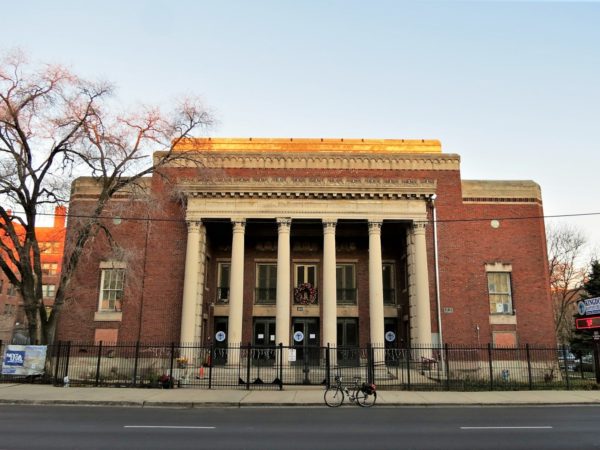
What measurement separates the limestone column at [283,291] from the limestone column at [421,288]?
726cm

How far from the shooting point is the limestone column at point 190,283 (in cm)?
2719

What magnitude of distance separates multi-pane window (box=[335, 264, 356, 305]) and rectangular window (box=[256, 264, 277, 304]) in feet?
13.5

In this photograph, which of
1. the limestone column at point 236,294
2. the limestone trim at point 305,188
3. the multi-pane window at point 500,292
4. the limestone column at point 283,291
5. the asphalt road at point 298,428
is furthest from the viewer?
the multi-pane window at point 500,292

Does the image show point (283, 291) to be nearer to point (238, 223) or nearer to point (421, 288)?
point (238, 223)

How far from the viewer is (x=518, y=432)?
10992mm

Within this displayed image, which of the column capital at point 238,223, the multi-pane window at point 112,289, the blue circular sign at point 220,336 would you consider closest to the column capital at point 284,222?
the column capital at point 238,223

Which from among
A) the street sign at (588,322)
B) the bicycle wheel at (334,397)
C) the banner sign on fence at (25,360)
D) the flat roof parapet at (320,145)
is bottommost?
the bicycle wheel at (334,397)

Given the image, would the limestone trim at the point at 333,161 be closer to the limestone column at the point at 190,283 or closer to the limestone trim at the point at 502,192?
the limestone trim at the point at 502,192

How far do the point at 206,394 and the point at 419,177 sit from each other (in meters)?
18.7

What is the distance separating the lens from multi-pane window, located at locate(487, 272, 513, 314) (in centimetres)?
2916

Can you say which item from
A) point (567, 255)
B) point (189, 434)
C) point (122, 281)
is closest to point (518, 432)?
point (189, 434)

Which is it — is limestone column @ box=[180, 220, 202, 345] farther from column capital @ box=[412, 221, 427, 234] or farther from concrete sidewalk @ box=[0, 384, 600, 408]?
column capital @ box=[412, 221, 427, 234]

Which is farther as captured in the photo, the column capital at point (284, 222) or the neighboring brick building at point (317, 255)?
the column capital at point (284, 222)

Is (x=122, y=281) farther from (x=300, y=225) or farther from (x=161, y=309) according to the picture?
(x=300, y=225)
